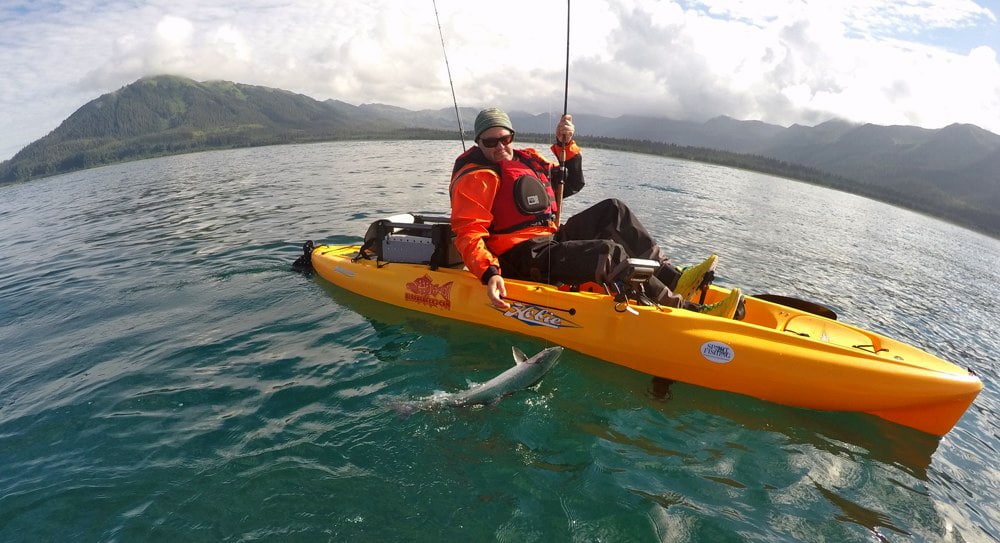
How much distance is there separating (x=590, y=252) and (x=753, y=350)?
2.40 meters

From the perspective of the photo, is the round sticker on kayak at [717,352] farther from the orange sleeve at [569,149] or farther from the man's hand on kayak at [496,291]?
the orange sleeve at [569,149]

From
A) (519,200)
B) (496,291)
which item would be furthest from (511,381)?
(519,200)

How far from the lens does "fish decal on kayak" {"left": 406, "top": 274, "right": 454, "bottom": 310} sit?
777cm

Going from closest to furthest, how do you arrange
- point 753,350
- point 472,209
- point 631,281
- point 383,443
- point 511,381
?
1. point 383,443
2. point 511,381
3. point 753,350
4. point 631,281
5. point 472,209

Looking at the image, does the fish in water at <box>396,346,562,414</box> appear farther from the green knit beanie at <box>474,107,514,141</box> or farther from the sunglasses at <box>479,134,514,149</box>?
the green knit beanie at <box>474,107,514,141</box>

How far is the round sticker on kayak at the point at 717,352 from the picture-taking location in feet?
18.6

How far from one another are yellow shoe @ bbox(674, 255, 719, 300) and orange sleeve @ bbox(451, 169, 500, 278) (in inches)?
108

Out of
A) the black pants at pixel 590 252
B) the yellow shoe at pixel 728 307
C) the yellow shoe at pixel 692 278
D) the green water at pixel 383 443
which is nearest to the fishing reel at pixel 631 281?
the black pants at pixel 590 252

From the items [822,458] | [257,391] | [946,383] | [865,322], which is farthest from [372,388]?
[865,322]

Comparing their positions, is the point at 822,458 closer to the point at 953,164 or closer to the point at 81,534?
the point at 81,534

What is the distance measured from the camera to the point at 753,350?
5621 mm

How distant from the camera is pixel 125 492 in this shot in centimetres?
425

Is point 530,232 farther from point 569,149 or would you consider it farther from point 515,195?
point 569,149

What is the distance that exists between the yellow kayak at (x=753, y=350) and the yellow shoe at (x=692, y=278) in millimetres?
639
